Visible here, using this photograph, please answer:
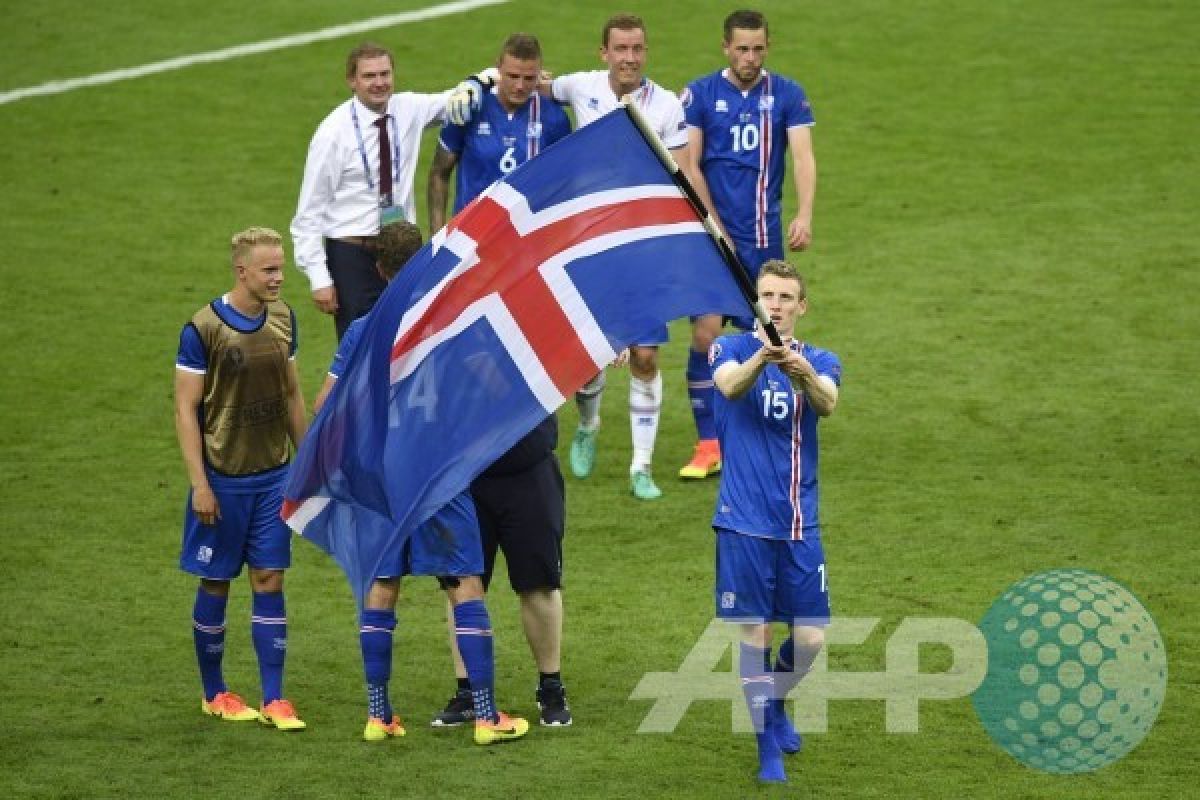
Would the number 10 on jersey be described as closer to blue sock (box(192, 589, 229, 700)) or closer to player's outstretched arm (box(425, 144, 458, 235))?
player's outstretched arm (box(425, 144, 458, 235))

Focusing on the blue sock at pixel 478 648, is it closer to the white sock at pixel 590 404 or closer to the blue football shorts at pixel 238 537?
the blue football shorts at pixel 238 537

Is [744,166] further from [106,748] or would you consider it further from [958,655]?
[106,748]

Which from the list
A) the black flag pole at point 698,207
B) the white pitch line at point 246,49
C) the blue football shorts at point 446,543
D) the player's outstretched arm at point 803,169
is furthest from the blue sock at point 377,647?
the white pitch line at point 246,49

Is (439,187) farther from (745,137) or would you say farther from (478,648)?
(478,648)

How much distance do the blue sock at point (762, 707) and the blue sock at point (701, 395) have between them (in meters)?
4.23

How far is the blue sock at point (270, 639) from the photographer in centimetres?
945

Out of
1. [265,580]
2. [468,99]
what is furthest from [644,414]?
[265,580]

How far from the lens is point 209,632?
9.50m

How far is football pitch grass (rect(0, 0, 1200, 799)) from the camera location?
9141 mm

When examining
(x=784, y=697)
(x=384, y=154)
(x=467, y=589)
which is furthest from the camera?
(x=384, y=154)

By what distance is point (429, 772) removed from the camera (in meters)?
8.84

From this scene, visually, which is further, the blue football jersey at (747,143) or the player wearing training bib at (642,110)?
the blue football jersey at (747,143)

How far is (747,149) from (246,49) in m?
8.78

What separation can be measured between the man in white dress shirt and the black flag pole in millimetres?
3826
